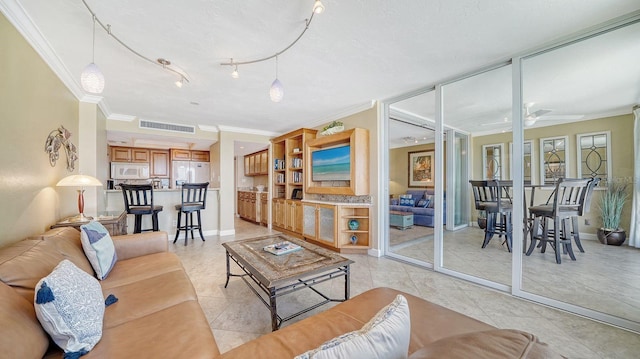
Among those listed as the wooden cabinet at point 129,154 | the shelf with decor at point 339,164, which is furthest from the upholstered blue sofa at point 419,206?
the wooden cabinet at point 129,154

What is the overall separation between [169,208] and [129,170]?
295 cm

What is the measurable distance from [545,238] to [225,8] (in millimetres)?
4120

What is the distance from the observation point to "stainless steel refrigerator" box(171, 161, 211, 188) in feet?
22.7

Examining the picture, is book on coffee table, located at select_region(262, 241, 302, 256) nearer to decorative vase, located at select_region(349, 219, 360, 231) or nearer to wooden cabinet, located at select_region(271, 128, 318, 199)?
decorative vase, located at select_region(349, 219, 360, 231)

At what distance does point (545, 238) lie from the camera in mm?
2787

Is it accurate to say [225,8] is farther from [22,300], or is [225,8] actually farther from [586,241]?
[586,241]

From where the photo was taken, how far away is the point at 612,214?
2.24 meters

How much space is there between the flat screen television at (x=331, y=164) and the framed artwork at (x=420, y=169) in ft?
5.36

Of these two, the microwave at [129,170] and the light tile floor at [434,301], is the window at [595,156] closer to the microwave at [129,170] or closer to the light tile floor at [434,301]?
the light tile floor at [434,301]

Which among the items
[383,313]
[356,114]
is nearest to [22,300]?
[383,313]

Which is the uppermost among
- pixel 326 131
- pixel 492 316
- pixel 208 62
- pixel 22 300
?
pixel 208 62

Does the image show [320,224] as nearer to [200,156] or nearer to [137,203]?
[137,203]

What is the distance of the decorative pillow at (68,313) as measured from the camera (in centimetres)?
96

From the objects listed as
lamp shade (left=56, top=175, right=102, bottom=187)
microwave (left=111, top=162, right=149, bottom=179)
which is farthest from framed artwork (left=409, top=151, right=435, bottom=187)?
microwave (left=111, top=162, right=149, bottom=179)
